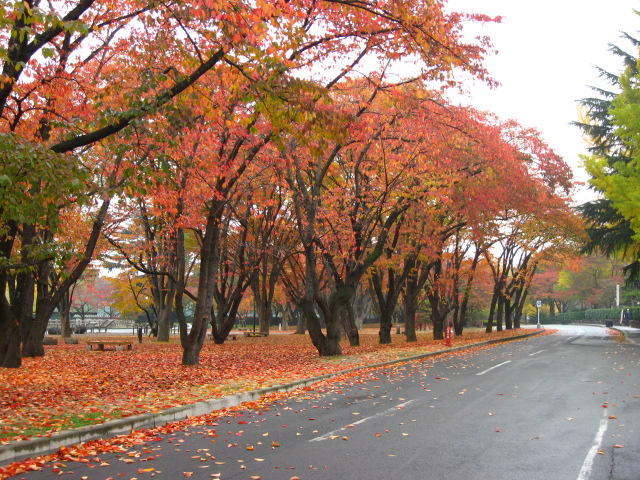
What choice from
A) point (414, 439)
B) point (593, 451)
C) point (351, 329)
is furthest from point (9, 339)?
point (593, 451)

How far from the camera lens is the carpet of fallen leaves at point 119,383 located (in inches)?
327

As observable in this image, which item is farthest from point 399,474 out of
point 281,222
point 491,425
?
point 281,222

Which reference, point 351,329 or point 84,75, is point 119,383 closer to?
point 84,75

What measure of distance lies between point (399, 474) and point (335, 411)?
3788 mm

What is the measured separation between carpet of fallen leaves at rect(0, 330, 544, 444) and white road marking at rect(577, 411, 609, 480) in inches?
240

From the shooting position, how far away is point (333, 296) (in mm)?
19859

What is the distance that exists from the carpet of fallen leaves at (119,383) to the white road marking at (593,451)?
6.10m

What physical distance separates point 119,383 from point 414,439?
7.80 meters

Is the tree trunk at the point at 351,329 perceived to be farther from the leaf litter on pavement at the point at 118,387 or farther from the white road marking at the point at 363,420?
the white road marking at the point at 363,420

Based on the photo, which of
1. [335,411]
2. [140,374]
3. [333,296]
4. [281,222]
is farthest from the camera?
[281,222]

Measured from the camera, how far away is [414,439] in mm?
7281

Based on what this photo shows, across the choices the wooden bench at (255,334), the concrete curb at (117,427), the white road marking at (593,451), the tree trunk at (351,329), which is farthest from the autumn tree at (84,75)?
the wooden bench at (255,334)

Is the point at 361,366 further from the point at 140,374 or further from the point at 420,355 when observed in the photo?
the point at 140,374

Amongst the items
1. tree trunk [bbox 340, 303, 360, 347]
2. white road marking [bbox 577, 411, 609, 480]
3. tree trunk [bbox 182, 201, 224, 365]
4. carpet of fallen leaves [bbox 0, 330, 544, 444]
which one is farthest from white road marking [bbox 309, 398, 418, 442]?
tree trunk [bbox 340, 303, 360, 347]
